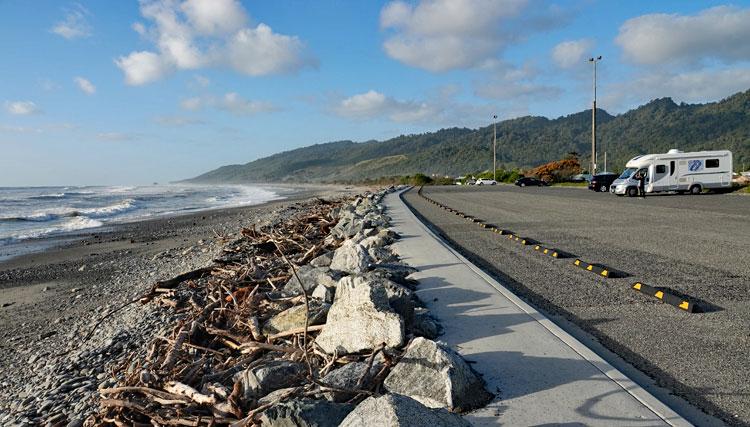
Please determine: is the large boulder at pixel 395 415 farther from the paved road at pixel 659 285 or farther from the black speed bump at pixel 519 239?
the black speed bump at pixel 519 239

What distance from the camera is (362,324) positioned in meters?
4.09

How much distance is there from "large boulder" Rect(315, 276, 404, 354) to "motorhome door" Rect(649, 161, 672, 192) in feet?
95.2

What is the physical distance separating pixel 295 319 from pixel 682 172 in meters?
29.8

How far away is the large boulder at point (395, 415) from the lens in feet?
7.82

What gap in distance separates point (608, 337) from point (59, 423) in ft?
15.5

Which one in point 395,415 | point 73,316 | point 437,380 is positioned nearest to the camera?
point 395,415

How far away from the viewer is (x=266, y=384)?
11.2 ft

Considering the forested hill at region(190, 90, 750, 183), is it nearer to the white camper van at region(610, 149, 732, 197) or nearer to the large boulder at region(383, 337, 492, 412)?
the white camper van at region(610, 149, 732, 197)

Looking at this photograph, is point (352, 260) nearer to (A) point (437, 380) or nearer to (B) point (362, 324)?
(B) point (362, 324)

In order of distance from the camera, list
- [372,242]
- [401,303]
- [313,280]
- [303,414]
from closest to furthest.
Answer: [303,414]
[401,303]
[313,280]
[372,242]

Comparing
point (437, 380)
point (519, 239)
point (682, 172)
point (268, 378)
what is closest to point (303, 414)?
point (268, 378)

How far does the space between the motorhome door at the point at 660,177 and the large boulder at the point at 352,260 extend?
1066 inches

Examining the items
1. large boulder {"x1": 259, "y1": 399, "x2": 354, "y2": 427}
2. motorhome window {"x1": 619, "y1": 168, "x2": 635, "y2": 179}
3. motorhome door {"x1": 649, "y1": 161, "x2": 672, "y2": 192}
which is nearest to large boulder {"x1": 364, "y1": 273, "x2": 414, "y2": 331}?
large boulder {"x1": 259, "y1": 399, "x2": 354, "y2": 427}

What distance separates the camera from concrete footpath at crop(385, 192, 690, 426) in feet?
10.2
